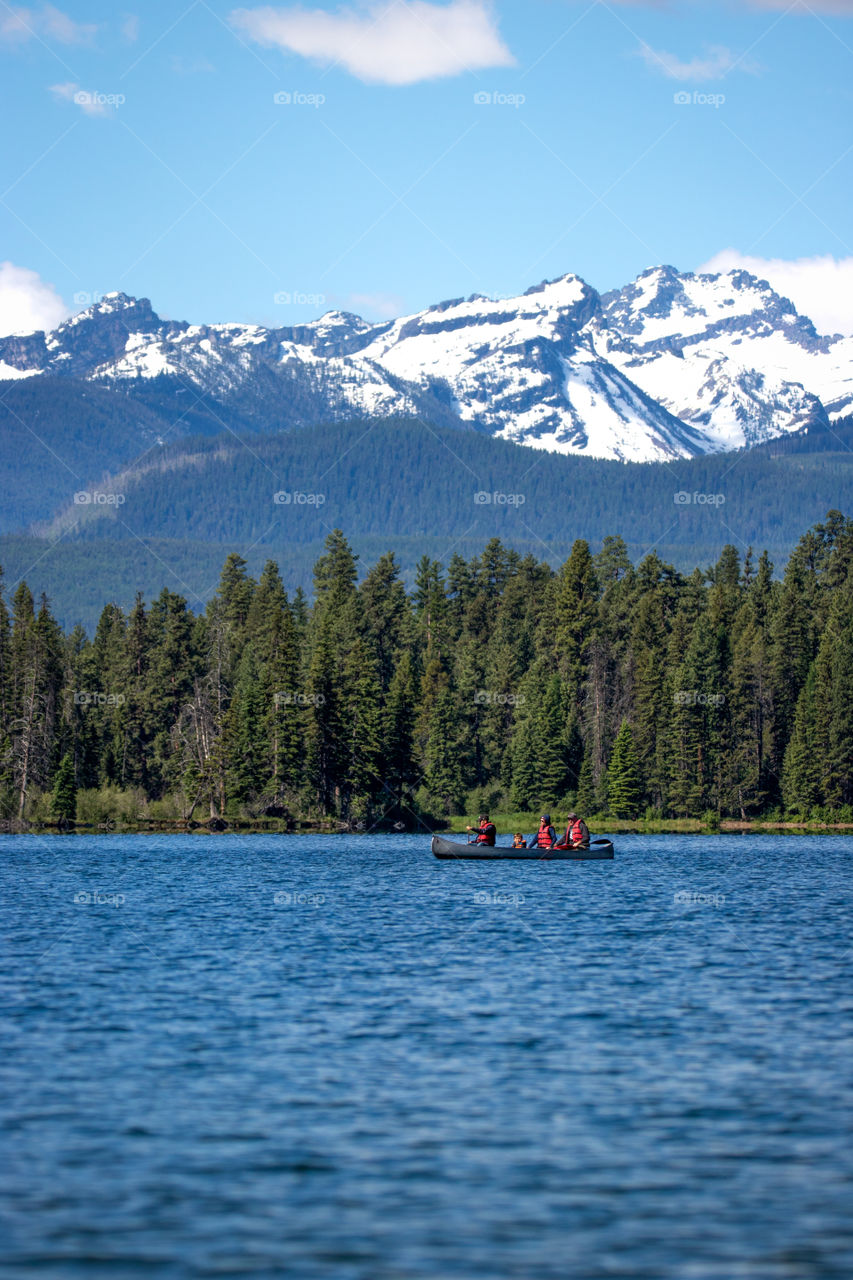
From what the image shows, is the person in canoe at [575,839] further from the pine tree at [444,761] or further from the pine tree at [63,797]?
the pine tree at [444,761]

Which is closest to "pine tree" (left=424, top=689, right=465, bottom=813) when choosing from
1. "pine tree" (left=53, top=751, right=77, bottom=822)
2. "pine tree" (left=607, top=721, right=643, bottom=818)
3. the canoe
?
"pine tree" (left=607, top=721, right=643, bottom=818)

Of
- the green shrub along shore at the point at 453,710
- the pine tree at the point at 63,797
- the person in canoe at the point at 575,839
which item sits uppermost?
the green shrub along shore at the point at 453,710

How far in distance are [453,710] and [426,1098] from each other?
359ft

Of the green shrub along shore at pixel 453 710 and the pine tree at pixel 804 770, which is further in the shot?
the pine tree at pixel 804 770

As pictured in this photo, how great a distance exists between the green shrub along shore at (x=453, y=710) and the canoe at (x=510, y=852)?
38470mm

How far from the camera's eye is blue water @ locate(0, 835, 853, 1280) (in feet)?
57.5

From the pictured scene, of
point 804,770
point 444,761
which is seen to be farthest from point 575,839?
point 444,761

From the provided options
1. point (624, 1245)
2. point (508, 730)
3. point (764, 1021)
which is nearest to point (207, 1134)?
point (624, 1245)

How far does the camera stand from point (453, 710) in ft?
436

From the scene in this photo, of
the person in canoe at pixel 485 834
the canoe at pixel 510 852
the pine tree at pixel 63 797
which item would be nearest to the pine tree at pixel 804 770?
the canoe at pixel 510 852

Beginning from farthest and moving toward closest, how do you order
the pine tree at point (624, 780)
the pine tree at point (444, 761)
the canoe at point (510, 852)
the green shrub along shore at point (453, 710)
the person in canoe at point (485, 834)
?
the pine tree at point (444, 761)
the pine tree at point (624, 780)
the green shrub along shore at point (453, 710)
the person in canoe at point (485, 834)
the canoe at point (510, 852)

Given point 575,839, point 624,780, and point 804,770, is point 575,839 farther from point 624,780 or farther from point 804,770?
point 804,770

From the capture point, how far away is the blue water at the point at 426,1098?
57.5ft

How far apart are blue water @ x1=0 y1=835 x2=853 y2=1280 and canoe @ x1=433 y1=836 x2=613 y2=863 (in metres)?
24.1
